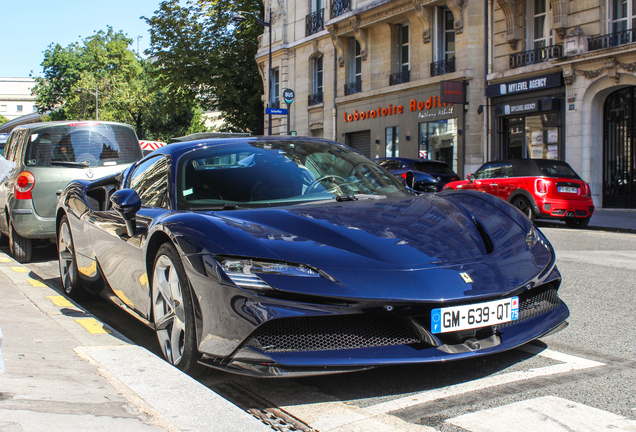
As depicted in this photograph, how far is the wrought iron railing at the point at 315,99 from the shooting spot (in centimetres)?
3222

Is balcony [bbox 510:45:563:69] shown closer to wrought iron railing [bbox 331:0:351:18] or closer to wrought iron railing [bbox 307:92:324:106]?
wrought iron railing [bbox 331:0:351:18]

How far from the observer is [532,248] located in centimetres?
362

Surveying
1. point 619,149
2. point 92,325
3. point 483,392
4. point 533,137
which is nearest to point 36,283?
point 92,325

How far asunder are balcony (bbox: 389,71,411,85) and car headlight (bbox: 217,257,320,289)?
80.5ft

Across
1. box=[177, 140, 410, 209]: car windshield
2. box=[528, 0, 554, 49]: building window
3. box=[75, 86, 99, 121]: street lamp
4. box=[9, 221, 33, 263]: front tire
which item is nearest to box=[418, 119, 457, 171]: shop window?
box=[528, 0, 554, 49]: building window

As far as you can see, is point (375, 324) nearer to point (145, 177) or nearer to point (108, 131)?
point (145, 177)

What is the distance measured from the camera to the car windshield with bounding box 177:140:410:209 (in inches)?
159

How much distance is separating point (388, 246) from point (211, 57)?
111 feet

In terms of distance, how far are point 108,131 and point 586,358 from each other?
7408mm

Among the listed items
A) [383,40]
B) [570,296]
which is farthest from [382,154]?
[570,296]

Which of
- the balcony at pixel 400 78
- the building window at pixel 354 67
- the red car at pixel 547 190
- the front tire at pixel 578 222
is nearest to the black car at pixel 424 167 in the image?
the red car at pixel 547 190

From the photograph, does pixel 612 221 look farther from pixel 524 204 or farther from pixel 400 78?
pixel 400 78

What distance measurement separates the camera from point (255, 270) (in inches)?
118

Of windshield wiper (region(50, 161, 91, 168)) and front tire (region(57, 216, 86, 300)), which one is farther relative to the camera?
windshield wiper (region(50, 161, 91, 168))
